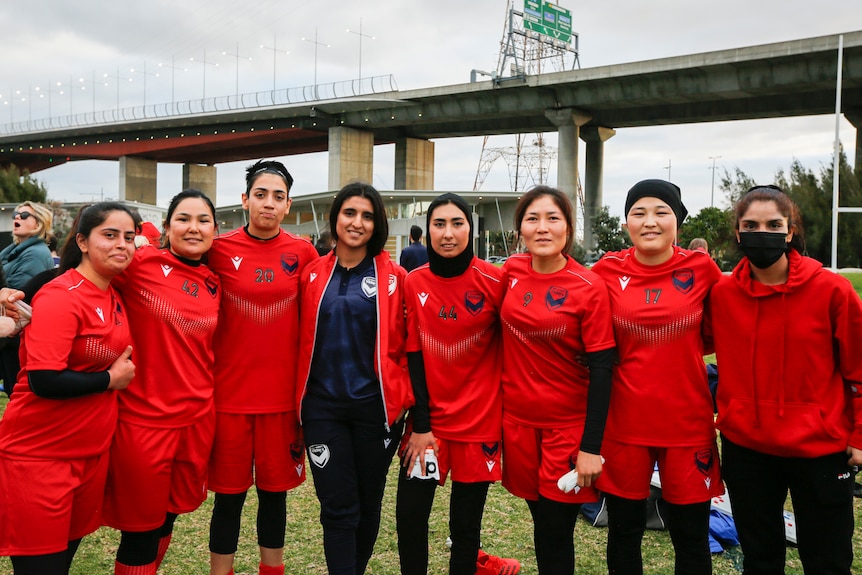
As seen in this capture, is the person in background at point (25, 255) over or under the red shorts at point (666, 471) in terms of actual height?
over

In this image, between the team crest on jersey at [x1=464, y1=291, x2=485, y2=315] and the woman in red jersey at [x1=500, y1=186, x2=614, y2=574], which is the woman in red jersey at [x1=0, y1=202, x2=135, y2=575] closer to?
the team crest on jersey at [x1=464, y1=291, x2=485, y2=315]

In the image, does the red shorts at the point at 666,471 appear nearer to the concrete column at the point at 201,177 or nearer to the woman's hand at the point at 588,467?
the woman's hand at the point at 588,467

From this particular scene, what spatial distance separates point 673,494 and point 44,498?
2.75m

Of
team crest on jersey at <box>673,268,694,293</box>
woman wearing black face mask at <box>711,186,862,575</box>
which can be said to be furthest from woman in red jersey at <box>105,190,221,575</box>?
woman wearing black face mask at <box>711,186,862,575</box>

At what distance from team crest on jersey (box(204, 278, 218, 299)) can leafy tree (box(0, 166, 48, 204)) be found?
5587cm

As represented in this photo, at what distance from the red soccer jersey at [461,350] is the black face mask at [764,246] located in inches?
45.8

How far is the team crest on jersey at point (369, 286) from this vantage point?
11.3ft

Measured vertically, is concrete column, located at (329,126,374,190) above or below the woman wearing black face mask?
above

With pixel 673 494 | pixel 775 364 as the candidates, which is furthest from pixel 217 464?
pixel 775 364

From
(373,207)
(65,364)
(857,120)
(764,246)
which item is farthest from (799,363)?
(857,120)

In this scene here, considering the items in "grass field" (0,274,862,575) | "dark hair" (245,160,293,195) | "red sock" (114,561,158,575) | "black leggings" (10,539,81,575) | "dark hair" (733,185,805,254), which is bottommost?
"grass field" (0,274,862,575)

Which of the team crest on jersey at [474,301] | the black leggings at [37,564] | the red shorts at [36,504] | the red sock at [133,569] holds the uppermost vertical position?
the team crest on jersey at [474,301]

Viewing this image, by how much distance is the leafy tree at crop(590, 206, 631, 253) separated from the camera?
33906 mm

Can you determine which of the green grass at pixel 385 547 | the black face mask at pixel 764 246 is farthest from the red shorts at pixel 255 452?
the black face mask at pixel 764 246
